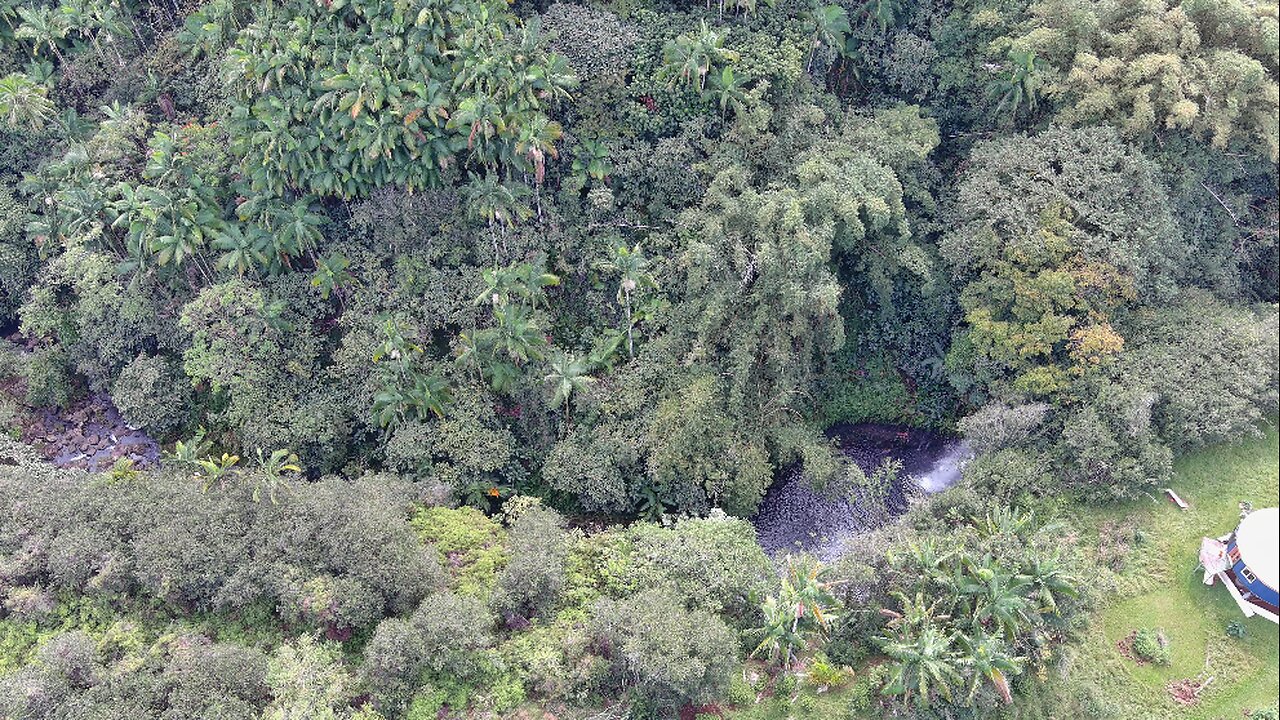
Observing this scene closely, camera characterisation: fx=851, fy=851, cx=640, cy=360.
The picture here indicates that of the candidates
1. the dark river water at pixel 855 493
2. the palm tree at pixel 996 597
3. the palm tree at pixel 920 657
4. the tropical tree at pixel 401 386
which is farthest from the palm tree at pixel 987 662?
the tropical tree at pixel 401 386

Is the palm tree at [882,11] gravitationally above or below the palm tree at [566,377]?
above

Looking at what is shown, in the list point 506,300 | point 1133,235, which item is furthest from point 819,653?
point 1133,235

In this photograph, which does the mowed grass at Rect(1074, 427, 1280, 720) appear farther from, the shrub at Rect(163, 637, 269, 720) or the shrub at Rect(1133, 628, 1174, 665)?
the shrub at Rect(163, 637, 269, 720)

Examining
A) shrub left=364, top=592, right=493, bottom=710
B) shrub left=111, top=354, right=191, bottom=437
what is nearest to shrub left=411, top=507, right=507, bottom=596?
shrub left=364, top=592, right=493, bottom=710

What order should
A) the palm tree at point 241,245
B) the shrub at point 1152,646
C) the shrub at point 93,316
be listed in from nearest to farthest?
the shrub at point 1152,646
the palm tree at point 241,245
the shrub at point 93,316

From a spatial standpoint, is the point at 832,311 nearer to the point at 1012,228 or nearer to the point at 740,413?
the point at 740,413

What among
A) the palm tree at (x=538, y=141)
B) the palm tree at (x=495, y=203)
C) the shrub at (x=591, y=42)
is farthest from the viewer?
the shrub at (x=591, y=42)

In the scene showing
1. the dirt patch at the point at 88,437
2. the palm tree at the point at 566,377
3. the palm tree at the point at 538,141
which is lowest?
the dirt patch at the point at 88,437

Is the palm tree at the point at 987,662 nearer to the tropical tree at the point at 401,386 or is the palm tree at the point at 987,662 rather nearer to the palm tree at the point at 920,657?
the palm tree at the point at 920,657
